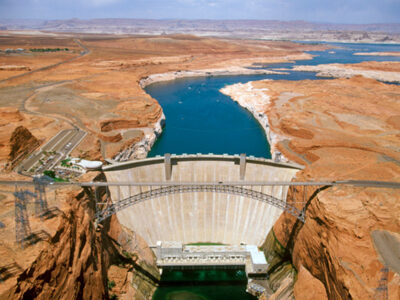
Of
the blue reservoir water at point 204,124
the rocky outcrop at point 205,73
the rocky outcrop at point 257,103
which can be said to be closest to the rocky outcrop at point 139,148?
the blue reservoir water at point 204,124

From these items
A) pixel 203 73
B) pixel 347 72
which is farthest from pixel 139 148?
pixel 347 72

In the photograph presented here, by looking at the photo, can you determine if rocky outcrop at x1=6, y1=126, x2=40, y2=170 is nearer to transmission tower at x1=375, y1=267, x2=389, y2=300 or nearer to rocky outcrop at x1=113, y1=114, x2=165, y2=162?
rocky outcrop at x1=113, y1=114, x2=165, y2=162

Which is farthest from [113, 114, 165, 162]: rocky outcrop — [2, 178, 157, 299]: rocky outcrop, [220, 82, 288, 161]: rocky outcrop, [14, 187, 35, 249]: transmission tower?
[220, 82, 288, 161]: rocky outcrop

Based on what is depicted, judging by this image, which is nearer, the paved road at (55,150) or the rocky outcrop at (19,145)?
the rocky outcrop at (19,145)

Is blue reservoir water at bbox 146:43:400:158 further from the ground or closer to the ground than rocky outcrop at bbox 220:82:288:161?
closer to the ground

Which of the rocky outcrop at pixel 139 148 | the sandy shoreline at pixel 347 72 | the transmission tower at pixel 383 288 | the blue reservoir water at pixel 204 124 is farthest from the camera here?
the sandy shoreline at pixel 347 72

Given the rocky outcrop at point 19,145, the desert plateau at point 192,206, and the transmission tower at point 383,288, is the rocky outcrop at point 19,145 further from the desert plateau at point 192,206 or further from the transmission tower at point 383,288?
the transmission tower at point 383,288
